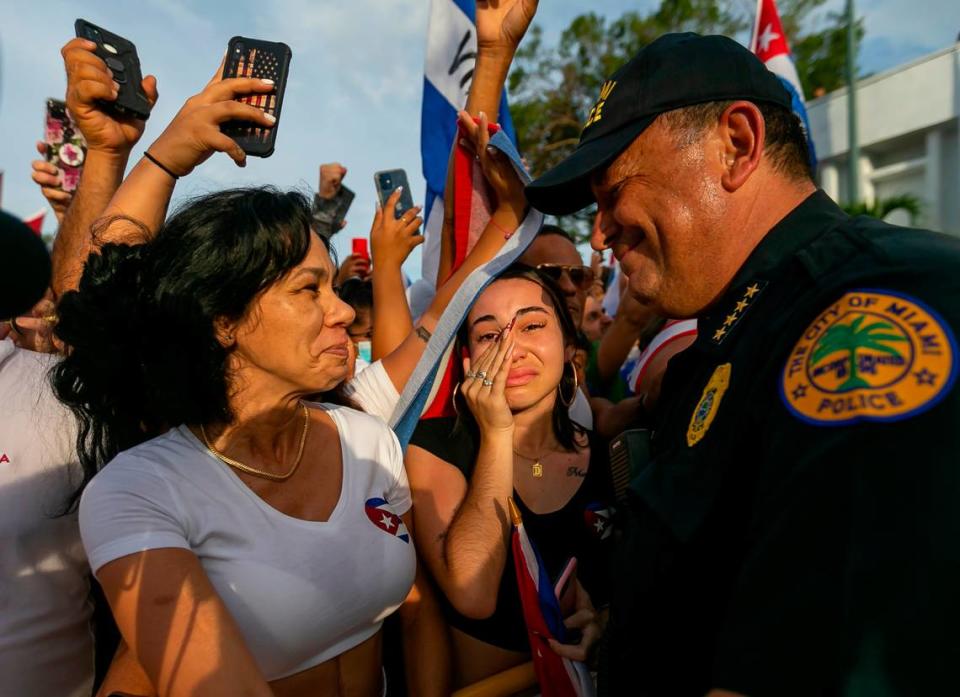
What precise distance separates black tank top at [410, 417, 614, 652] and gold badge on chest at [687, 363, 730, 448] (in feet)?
3.28

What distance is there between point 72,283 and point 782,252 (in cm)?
183

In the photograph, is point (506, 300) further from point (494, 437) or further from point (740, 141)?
point (740, 141)

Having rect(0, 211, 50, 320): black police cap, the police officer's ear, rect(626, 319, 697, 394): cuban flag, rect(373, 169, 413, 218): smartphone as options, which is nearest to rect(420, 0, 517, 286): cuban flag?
rect(373, 169, 413, 218): smartphone

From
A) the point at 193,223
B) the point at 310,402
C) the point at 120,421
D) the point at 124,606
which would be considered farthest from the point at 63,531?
the point at 193,223

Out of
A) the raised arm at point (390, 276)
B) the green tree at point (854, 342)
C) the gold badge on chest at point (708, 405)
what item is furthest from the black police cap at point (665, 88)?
the raised arm at point (390, 276)

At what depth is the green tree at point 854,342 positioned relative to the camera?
909 millimetres

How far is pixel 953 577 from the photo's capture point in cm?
80

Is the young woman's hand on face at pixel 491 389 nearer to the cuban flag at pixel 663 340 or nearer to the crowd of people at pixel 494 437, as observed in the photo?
the crowd of people at pixel 494 437

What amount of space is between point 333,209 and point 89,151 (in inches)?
79.3

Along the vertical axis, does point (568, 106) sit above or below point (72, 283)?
above

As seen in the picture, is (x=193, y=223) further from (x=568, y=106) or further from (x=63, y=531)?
(x=568, y=106)

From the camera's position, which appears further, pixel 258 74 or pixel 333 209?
pixel 333 209

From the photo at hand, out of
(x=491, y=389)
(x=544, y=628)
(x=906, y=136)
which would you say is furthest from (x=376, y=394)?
(x=906, y=136)

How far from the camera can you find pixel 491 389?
7.25 ft
